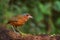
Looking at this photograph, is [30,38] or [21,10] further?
[21,10]

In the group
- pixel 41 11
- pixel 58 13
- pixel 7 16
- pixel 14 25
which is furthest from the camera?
pixel 58 13

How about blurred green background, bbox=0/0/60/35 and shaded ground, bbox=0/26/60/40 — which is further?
blurred green background, bbox=0/0/60/35

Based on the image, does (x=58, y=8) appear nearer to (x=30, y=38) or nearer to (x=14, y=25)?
(x=14, y=25)

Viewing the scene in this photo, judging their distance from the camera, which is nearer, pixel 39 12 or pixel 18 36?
pixel 18 36

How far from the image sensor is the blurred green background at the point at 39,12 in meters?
8.53

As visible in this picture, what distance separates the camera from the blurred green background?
8531 millimetres

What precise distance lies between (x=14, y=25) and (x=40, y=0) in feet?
7.07

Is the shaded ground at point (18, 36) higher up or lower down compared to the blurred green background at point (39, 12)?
lower down

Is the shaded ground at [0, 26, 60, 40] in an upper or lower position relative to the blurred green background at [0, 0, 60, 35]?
lower

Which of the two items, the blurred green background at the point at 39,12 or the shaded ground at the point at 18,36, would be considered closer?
the shaded ground at the point at 18,36

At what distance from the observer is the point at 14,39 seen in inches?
225

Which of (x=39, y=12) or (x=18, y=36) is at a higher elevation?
(x=39, y=12)

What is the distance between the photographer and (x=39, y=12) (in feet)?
28.8

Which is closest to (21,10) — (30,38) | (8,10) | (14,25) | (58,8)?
(8,10)
